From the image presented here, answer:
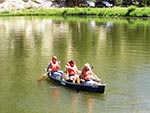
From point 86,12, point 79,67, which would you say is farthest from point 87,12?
point 79,67

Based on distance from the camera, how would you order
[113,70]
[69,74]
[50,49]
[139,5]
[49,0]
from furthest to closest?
[49,0] < [139,5] < [50,49] < [113,70] < [69,74]

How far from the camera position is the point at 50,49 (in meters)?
49.8

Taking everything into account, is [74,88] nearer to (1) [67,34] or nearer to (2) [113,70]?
(2) [113,70]

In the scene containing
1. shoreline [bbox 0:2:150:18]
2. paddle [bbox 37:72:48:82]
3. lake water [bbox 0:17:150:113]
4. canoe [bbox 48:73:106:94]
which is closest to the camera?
lake water [bbox 0:17:150:113]

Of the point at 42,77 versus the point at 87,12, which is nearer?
the point at 42,77

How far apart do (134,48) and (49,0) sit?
8648 centimetres

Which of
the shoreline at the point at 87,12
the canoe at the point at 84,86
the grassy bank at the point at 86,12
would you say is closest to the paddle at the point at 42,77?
the canoe at the point at 84,86

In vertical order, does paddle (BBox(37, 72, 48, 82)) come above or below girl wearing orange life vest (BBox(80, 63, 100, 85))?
below

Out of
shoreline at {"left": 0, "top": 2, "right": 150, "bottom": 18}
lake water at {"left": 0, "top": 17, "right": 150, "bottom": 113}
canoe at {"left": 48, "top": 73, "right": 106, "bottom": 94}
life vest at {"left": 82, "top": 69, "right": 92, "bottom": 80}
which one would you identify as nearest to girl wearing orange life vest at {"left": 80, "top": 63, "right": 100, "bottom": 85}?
life vest at {"left": 82, "top": 69, "right": 92, "bottom": 80}

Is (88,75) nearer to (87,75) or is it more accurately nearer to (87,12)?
(87,75)

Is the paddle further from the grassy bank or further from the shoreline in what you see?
the grassy bank

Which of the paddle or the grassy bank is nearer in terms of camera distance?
the paddle

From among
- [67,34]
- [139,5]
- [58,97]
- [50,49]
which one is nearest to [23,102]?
[58,97]

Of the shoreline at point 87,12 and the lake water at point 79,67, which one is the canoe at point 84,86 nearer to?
the lake water at point 79,67
